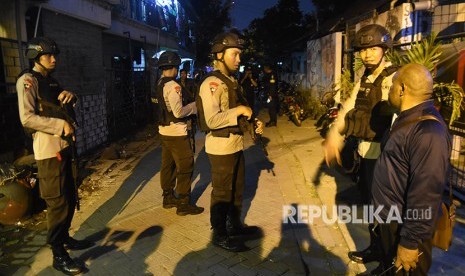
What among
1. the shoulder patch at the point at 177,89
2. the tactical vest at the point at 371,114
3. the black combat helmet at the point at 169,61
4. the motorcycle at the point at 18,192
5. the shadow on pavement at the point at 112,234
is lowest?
the shadow on pavement at the point at 112,234

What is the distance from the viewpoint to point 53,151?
349cm

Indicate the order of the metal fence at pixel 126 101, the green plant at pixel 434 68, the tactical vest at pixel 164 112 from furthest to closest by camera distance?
the metal fence at pixel 126 101 < the tactical vest at pixel 164 112 < the green plant at pixel 434 68

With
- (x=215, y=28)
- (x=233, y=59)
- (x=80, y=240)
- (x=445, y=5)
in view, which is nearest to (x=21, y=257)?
(x=80, y=240)

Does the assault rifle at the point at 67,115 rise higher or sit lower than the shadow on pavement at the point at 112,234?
higher

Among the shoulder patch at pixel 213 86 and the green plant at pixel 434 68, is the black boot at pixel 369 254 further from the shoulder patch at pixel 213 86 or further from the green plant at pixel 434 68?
the shoulder patch at pixel 213 86

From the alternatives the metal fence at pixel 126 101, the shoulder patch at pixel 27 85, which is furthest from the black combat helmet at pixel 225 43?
the metal fence at pixel 126 101

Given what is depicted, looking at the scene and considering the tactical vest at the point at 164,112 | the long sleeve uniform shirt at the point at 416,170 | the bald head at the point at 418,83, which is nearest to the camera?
the long sleeve uniform shirt at the point at 416,170

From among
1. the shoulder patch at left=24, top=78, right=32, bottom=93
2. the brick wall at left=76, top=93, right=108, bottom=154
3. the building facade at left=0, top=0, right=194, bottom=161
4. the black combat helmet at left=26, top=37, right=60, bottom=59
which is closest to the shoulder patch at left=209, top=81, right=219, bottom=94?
the black combat helmet at left=26, top=37, right=60, bottom=59

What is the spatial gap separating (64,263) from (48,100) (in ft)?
4.88

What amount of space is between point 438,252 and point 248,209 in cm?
219

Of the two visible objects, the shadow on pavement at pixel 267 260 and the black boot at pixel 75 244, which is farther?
the black boot at pixel 75 244

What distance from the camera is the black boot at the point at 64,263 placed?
3.48m

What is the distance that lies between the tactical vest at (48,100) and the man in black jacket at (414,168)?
110 inches

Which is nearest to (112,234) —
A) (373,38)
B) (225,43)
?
(225,43)
